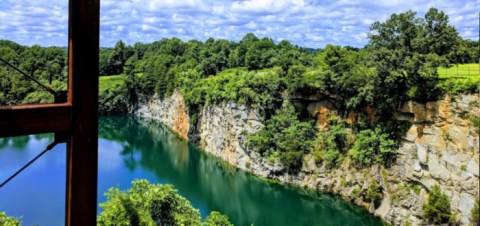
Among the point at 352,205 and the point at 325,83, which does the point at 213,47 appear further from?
the point at 352,205

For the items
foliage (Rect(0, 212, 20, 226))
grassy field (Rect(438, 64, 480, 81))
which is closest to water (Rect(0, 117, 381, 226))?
grassy field (Rect(438, 64, 480, 81))

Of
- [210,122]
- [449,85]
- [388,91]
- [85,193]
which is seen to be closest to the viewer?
[85,193]

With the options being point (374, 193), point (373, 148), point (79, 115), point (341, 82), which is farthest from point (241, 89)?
point (79, 115)

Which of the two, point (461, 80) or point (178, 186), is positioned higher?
point (461, 80)

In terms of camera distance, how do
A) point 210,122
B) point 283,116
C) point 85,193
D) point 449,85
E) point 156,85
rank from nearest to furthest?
1. point 85,193
2. point 449,85
3. point 283,116
4. point 210,122
5. point 156,85

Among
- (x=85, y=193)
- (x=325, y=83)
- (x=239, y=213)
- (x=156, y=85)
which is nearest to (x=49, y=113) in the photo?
(x=85, y=193)

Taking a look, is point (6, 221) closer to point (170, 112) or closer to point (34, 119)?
point (34, 119)

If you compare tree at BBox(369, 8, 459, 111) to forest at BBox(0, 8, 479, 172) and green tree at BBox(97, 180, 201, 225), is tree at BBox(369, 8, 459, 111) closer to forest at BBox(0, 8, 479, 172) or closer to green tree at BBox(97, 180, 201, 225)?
forest at BBox(0, 8, 479, 172)
